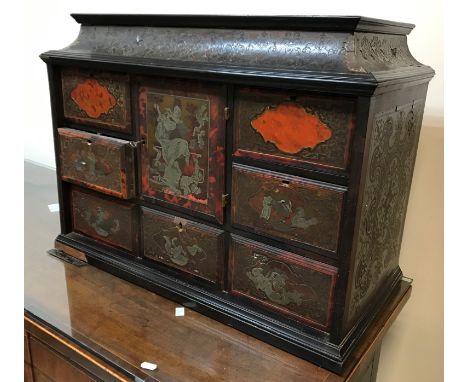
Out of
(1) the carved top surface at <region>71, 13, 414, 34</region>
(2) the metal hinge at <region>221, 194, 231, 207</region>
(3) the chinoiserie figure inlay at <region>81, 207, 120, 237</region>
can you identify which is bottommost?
(3) the chinoiserie figure inlay at <region>81, 207, 120, 237</region>

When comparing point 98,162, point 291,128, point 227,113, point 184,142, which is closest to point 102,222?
point 98,162

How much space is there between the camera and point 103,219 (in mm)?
1307

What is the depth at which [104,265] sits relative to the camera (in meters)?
1.31

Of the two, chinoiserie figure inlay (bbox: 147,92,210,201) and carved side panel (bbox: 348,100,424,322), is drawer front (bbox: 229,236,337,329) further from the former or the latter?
chinoiserie figure inlay (bbox: 147,92,210,201)

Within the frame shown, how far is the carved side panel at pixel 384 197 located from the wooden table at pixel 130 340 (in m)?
0.13

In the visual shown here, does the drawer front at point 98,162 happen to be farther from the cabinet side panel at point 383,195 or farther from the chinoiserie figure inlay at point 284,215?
the cabinet side panel at point 383,195

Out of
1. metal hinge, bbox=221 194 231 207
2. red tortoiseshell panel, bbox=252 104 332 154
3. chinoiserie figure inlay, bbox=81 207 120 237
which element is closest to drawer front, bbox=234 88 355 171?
red tortoiseshell panel, bbox=252 104 332 154

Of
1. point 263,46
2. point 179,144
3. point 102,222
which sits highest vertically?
point 263,46

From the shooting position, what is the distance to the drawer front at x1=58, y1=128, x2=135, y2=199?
3.85 feet

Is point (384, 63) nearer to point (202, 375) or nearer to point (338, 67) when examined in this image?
point (338, 67)

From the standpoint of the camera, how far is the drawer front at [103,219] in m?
1.25

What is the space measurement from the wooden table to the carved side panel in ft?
0.42

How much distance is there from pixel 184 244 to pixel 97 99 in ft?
1.44

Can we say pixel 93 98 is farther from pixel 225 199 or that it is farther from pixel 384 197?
pixel 384 197
